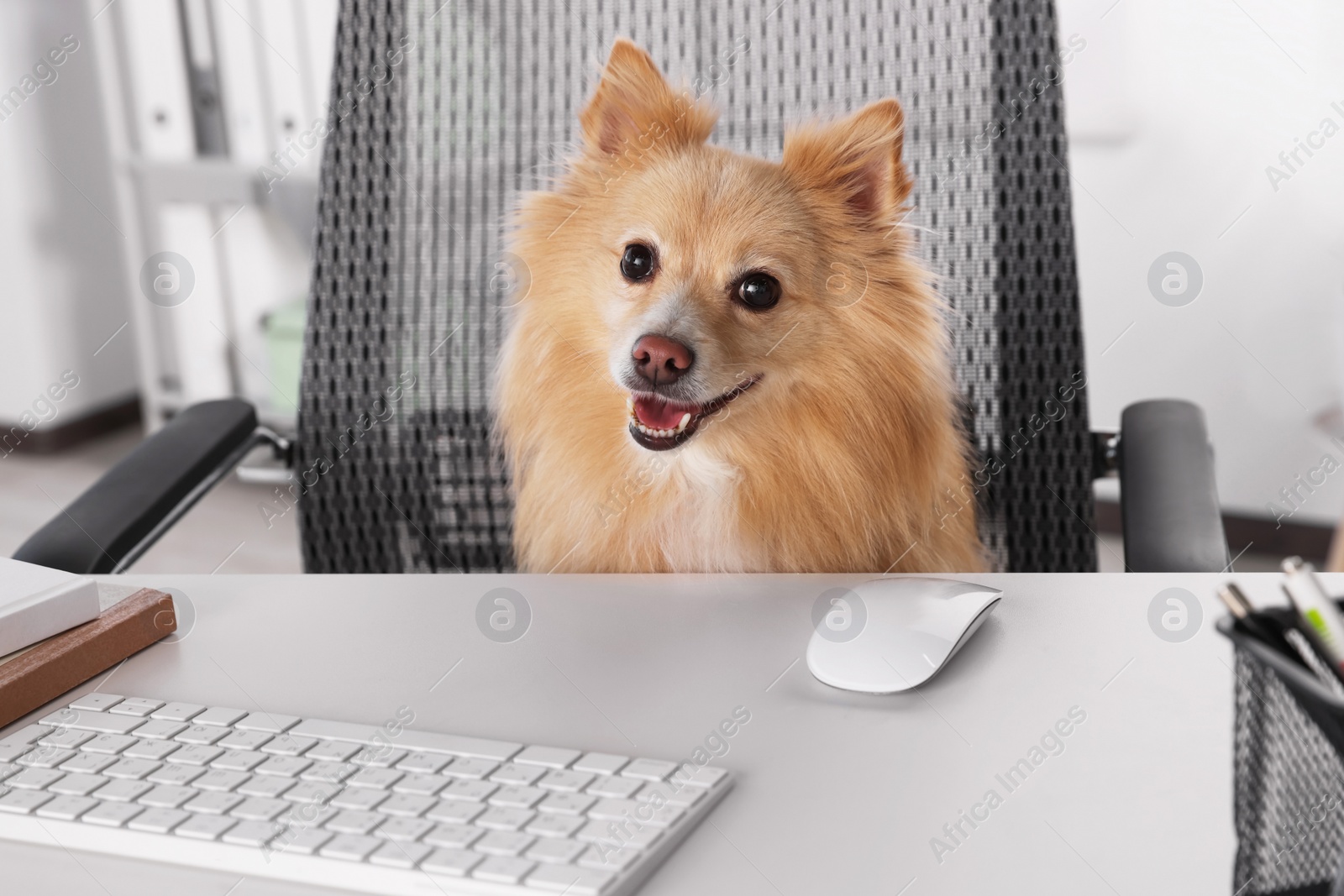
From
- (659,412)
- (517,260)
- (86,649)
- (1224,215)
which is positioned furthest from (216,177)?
(86,649)

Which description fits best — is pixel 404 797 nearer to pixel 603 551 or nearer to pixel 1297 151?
pixel 603 551

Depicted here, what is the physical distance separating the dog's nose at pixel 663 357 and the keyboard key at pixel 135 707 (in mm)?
557

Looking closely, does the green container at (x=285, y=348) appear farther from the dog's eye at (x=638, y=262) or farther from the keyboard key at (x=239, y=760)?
the keyboard key at (x=239, y=760)

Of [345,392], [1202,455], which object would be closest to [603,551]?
[345,392]

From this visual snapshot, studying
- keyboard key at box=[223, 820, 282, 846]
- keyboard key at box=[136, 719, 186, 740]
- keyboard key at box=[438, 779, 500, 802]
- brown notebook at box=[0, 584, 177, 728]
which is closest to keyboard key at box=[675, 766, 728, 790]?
keyboard key at box=[438, 779, 500, 802]

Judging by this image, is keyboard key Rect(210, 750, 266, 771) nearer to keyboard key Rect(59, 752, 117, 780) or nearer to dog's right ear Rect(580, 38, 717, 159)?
keyboard key Rect(59, 752, 117, 780)

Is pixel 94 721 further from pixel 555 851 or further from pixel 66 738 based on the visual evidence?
pixel 555 851

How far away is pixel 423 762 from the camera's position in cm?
65

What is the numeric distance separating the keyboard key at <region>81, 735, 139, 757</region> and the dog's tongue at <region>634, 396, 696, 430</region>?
24.5 inches

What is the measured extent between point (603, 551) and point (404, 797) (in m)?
0.63

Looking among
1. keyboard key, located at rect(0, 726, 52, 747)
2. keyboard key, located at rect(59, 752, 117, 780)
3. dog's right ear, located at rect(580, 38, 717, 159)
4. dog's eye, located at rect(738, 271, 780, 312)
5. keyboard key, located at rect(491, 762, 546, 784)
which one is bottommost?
keyboard key, located at rect(491, 762, 546, 784)

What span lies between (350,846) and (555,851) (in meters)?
0.11

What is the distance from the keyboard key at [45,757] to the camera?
0.67 meters

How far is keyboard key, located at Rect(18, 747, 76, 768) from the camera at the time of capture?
Result: 0.67 meters
